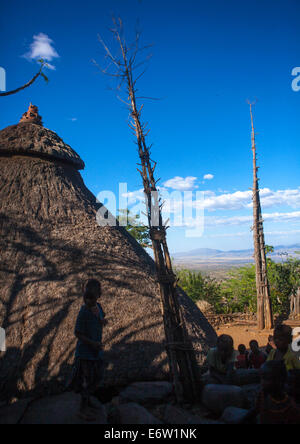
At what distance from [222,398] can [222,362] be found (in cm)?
35

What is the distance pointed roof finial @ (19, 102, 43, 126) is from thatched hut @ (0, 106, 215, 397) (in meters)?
0.67

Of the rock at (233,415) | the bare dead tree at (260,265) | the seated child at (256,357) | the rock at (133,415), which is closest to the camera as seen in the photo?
the rock at (233,415)

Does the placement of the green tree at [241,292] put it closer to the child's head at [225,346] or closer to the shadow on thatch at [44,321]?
the shadow on thatch at [44,321]

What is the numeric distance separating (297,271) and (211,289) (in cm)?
419

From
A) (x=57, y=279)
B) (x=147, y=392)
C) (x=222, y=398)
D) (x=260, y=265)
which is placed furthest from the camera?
(x=260, y=265)

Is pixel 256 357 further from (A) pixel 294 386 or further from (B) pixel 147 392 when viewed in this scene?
(B) pixel 147 392

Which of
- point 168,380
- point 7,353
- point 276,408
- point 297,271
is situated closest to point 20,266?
point 7,353

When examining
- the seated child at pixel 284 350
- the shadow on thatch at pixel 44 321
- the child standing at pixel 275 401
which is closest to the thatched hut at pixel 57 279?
the shadow on thatch at pixel 44 321

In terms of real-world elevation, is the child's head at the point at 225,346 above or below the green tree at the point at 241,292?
above

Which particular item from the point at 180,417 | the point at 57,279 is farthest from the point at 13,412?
the point at 57,279

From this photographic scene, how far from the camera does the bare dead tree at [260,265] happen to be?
32.9 feet

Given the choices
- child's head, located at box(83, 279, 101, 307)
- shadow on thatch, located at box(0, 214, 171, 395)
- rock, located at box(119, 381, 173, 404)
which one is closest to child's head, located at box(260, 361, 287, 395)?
rock, located at box(119, 381, 173, 404)

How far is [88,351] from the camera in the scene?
2523 millimetres

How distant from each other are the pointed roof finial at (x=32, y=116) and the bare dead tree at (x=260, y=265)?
8243mm
